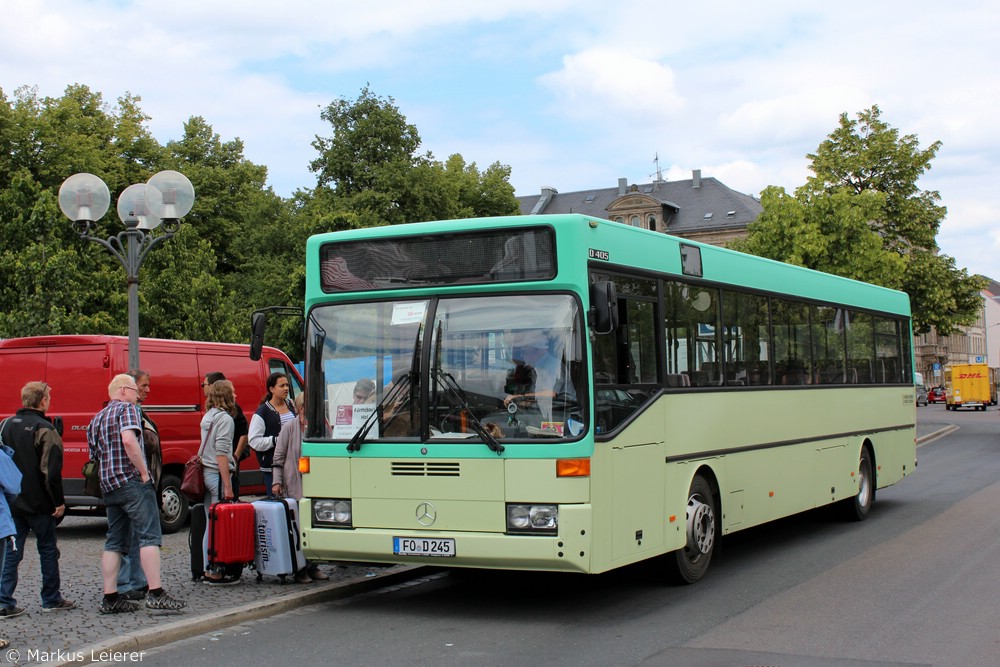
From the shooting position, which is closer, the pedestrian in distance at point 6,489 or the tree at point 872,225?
the pedestrian in distance at point 6,489

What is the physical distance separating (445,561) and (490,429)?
102cm

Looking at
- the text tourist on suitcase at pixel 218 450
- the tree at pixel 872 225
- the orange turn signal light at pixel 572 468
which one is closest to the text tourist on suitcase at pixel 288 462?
the text tourist on suitcase at pixel 218 450

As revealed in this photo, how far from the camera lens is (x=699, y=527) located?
999 centimetres

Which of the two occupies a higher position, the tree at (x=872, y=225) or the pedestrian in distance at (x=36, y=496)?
the tree at (x=872, y=225)

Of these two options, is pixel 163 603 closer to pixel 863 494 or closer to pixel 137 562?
pixel 137 562

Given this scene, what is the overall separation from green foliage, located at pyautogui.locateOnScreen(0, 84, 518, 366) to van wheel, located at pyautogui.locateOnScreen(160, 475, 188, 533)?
11885mm

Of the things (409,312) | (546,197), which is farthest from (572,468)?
(546,197)

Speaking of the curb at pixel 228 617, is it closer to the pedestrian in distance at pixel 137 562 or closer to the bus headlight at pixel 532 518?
the pedestrian in distance at pixel 137 562

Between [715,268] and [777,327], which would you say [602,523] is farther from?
[777,327]

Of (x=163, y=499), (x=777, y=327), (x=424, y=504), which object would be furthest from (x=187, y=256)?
(x=424, y=504)

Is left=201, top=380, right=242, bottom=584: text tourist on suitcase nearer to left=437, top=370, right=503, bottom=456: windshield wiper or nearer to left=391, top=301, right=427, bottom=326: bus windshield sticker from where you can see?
left=391, top=301, right=427, bottom=326: bus windshield sticker

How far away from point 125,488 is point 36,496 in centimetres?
65

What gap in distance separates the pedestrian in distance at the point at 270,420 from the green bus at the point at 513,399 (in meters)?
1.41

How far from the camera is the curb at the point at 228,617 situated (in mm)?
7160
